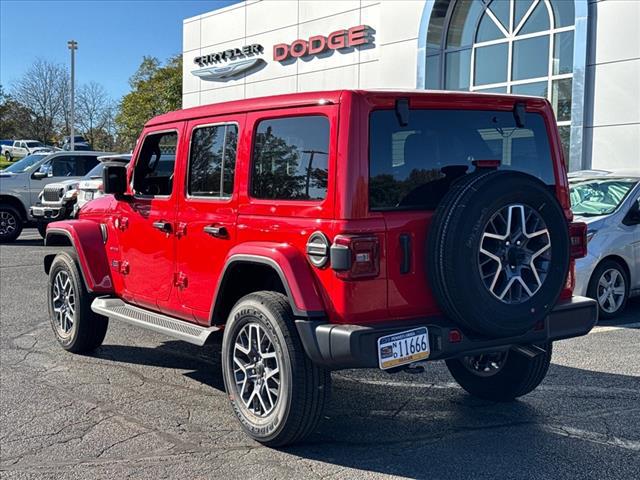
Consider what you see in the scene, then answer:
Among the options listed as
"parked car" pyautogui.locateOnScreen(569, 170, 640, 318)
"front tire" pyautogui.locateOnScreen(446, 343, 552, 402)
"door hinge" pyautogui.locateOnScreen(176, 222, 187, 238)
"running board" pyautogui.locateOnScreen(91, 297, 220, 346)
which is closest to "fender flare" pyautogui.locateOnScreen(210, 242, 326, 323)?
"running board" pyautogui.locateOnScreen(91, 297, 220, 346)

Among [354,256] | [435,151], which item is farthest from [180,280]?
[435,151]

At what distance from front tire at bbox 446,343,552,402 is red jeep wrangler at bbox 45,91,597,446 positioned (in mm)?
16

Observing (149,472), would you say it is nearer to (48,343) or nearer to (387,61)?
(48,343)

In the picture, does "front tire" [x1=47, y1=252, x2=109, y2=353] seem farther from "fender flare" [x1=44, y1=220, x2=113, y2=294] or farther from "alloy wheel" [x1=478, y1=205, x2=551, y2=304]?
"alloy wheel" [x1=478, y1=205, x2=551, y2=304]

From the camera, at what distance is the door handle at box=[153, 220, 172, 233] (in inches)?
204

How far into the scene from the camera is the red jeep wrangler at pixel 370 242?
385 cm

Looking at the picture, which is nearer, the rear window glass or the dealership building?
the rear window glass

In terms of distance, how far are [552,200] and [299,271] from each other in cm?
141

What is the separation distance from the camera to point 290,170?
4.28 m

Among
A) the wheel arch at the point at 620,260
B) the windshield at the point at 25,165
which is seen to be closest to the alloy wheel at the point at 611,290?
the wheel arch at the point at 620,260

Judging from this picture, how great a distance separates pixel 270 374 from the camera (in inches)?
166

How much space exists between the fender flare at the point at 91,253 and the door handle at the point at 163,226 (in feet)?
3.41

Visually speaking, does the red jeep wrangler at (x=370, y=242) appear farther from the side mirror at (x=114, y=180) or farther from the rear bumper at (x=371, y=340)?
the side mirror at (x=114, y=180)

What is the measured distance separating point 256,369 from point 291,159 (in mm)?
1222
